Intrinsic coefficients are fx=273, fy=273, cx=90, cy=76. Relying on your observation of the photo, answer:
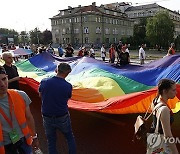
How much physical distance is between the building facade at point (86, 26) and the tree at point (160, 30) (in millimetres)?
21734

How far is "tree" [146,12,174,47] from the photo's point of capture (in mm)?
51781

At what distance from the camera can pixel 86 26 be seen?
7562 cm

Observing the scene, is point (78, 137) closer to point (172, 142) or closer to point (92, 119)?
point (92, 119)

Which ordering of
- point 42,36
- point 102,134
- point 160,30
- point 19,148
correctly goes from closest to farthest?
point 19,148 < point 102,134 < point 160,30 < point 42,36

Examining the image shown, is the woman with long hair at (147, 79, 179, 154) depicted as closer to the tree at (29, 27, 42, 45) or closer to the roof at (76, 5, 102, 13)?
the roof at (76, 5, 102, 13)

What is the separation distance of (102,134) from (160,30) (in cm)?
4917

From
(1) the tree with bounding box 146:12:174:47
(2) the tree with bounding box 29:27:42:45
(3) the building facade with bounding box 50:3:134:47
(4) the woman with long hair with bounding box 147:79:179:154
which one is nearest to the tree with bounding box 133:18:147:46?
(3) the building facade with bounding box 50:3:134:47

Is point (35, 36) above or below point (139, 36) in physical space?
above

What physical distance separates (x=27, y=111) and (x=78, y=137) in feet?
8.47

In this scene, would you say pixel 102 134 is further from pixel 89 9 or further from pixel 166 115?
pixel 89 9

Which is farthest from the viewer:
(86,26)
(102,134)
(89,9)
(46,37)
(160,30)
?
(46,37)

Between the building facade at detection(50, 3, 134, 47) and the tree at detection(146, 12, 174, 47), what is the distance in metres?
21.7
